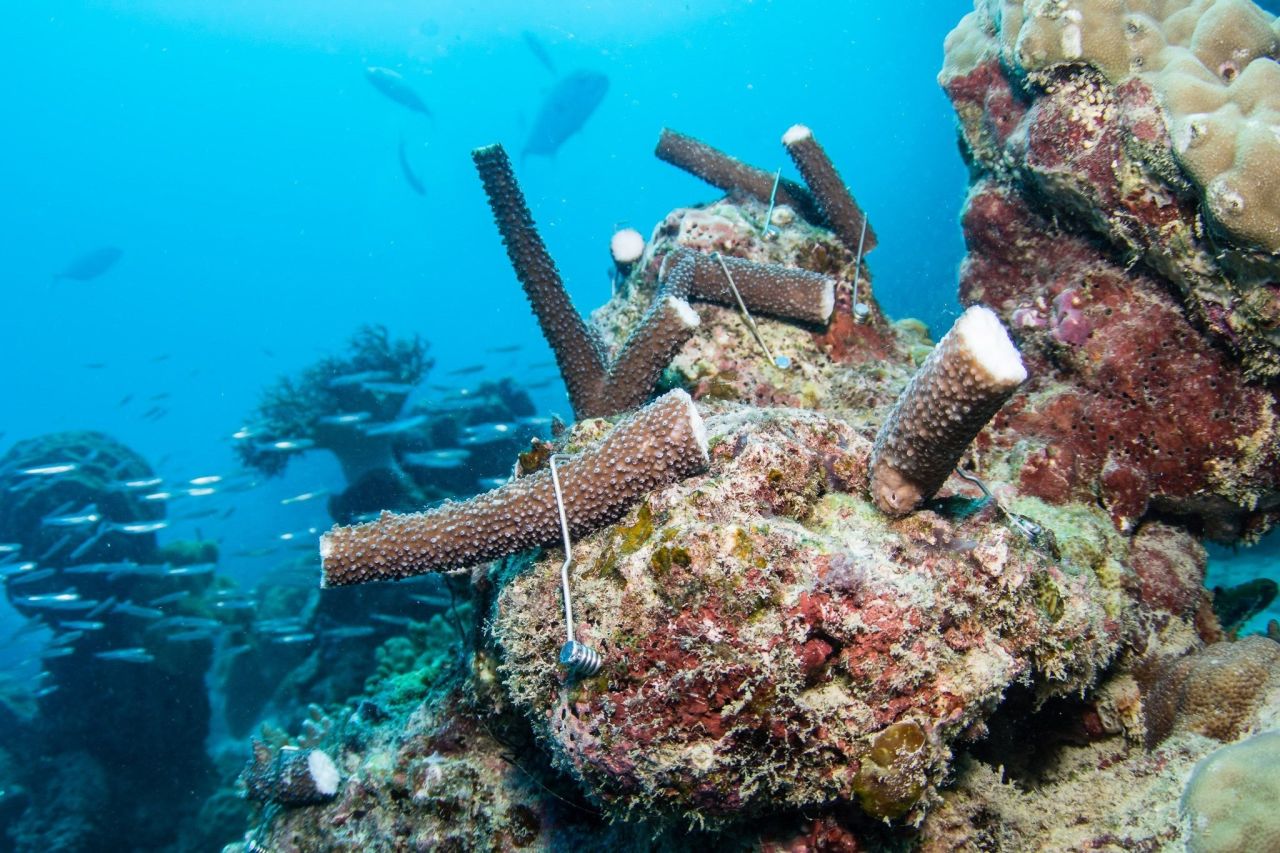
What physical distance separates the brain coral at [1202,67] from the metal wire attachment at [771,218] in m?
1.98

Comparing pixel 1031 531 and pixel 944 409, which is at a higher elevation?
pixel 944 409

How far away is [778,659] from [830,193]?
4.55 meters

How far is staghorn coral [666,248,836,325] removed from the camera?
15.4 ft

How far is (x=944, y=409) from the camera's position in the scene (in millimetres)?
2207

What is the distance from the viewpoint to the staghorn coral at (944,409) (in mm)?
2061

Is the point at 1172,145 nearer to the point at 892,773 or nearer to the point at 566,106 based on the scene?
the point at 892,773

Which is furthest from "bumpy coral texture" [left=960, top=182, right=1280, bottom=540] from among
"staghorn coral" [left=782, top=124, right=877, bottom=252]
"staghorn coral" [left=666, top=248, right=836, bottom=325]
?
"staghorn coral" [left=782, top=124, right=877, bottom=252]

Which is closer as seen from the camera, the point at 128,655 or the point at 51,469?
the point at 128,655

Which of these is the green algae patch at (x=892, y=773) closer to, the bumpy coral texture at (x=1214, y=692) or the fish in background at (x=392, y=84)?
the bumpy coral texture at (x=1214, y=692)

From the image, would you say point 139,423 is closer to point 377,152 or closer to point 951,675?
point 377,152

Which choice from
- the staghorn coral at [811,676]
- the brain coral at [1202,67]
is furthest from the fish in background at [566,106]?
the staghorn coral at [811,676]

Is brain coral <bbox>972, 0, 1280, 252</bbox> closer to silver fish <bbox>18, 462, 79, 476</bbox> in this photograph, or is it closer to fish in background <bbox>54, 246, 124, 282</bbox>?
silver fish <bbox>18, 462, 79, 476</bbox>

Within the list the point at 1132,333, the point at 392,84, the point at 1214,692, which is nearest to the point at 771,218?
the point at 1132,333

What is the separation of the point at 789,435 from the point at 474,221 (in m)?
116
